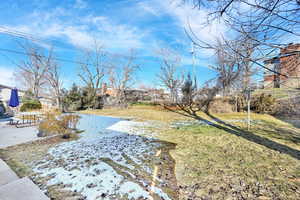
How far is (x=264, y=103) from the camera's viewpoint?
9.36 meters

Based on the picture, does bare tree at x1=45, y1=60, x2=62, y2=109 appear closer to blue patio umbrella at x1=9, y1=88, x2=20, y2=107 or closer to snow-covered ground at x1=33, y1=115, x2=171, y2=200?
blue patio umbrella at x1=9, y1=88, x2=20, y2=107

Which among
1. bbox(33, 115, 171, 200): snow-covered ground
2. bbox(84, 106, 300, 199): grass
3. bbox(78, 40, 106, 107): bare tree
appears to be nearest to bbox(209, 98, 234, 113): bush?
bbox(84, 106, 300, 199): grass

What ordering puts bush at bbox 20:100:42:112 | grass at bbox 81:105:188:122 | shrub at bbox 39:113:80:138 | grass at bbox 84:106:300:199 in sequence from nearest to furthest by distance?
grass at bbox 84:106:300:199 < shrub at bbox 39:113:80:138 < grass at bbox 81:105:188:122 < bush at bbox 20:100:42:112

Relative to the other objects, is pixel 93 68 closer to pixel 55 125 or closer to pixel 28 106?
pixel 28 106

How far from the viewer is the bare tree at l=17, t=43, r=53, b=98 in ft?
47.0

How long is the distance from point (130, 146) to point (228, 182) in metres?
2.33

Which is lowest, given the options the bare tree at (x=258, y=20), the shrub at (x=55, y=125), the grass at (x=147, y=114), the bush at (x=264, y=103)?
the grass at (x=147, y=114)

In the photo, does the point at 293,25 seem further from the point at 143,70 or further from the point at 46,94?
the point at 46,94

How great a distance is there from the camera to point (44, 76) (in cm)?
1538

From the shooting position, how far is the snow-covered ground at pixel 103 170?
1.74 m

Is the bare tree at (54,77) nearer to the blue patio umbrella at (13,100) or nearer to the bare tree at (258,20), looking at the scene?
the blue patio umbrella at (13,100)

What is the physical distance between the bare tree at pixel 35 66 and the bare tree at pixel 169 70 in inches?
523

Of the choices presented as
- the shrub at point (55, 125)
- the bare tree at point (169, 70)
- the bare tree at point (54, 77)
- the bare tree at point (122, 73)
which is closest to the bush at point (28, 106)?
the bare tree at point (54, 77)

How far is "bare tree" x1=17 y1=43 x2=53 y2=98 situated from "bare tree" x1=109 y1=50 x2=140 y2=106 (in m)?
7.07
